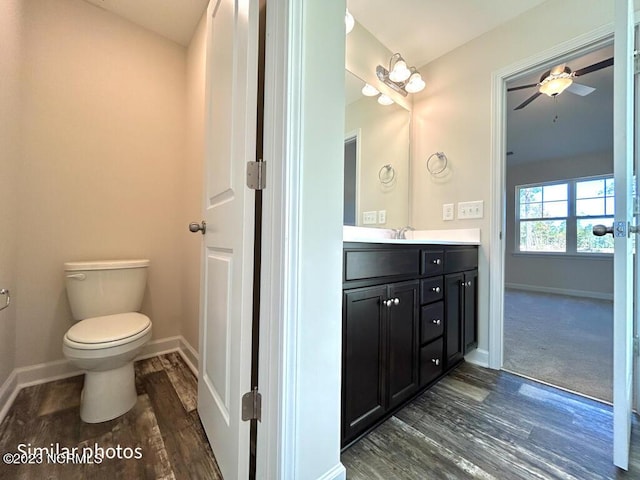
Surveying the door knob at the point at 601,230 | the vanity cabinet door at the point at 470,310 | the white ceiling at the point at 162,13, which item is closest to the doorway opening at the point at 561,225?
the vanity cabinet door at the point at 470,310

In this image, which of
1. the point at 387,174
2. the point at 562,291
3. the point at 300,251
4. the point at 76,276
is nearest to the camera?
the point at 300,251

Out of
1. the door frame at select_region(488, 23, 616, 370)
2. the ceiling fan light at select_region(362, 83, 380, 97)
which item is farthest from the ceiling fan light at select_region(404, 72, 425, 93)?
the door frame at select_region(488, 23, 616, 370)

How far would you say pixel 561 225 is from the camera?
4.88 m

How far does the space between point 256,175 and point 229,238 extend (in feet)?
0.84

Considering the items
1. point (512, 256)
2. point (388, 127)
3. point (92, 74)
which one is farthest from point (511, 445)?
point (512, 256)

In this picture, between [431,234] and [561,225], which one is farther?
[561,225]

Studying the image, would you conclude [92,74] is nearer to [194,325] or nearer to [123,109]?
[123,109]

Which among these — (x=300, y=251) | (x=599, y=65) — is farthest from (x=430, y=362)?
(x=599, y=65)

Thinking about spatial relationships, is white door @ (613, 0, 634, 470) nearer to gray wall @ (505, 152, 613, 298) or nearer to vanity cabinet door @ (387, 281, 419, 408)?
vanity cabinet door @ (387, 281, 419, 408)

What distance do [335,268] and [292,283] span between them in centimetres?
18

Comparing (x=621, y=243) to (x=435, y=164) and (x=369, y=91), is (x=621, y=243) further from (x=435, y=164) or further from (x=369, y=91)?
(x=369, y=91)

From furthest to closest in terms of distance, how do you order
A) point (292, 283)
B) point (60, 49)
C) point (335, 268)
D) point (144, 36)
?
point (144, 36) < point (60, 49) < point (335, 268) < point (292, 283)

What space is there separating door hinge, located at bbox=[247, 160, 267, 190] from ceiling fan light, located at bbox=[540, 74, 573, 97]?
2.73m

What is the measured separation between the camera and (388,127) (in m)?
2.19
